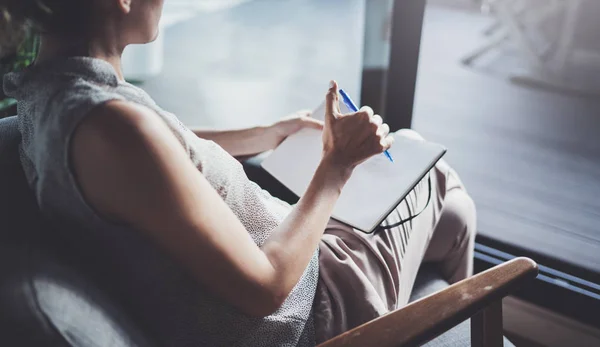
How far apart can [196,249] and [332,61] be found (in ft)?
9.38

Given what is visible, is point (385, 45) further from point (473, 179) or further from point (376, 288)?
point (376, 288)

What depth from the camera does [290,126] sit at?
1220mm

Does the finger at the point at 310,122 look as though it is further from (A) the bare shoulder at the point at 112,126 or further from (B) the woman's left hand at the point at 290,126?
(A) the bare shoulder at the point at 112,126

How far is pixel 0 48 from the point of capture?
835 mm

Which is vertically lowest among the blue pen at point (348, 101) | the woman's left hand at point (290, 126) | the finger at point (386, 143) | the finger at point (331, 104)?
the woman's left hand at point (290, 126)

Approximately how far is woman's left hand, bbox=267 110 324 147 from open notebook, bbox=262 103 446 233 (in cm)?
1

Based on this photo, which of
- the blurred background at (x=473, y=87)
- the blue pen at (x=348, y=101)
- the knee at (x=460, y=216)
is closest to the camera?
the blue pen at (x=348, y=101)

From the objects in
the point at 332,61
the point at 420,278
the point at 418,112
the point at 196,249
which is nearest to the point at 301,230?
the point at 196,249

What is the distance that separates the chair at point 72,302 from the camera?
609 millimetres

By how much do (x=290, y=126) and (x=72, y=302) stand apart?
0.66 meters

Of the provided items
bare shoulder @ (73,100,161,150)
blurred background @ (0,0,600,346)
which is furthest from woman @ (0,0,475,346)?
blurred background @ (0,0,600,346)

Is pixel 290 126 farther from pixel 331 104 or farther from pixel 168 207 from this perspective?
pixel 168 207

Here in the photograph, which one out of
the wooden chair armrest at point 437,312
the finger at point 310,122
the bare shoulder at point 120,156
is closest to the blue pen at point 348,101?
the finger at point 310,122

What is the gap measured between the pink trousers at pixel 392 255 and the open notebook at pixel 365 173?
1.4 inches
